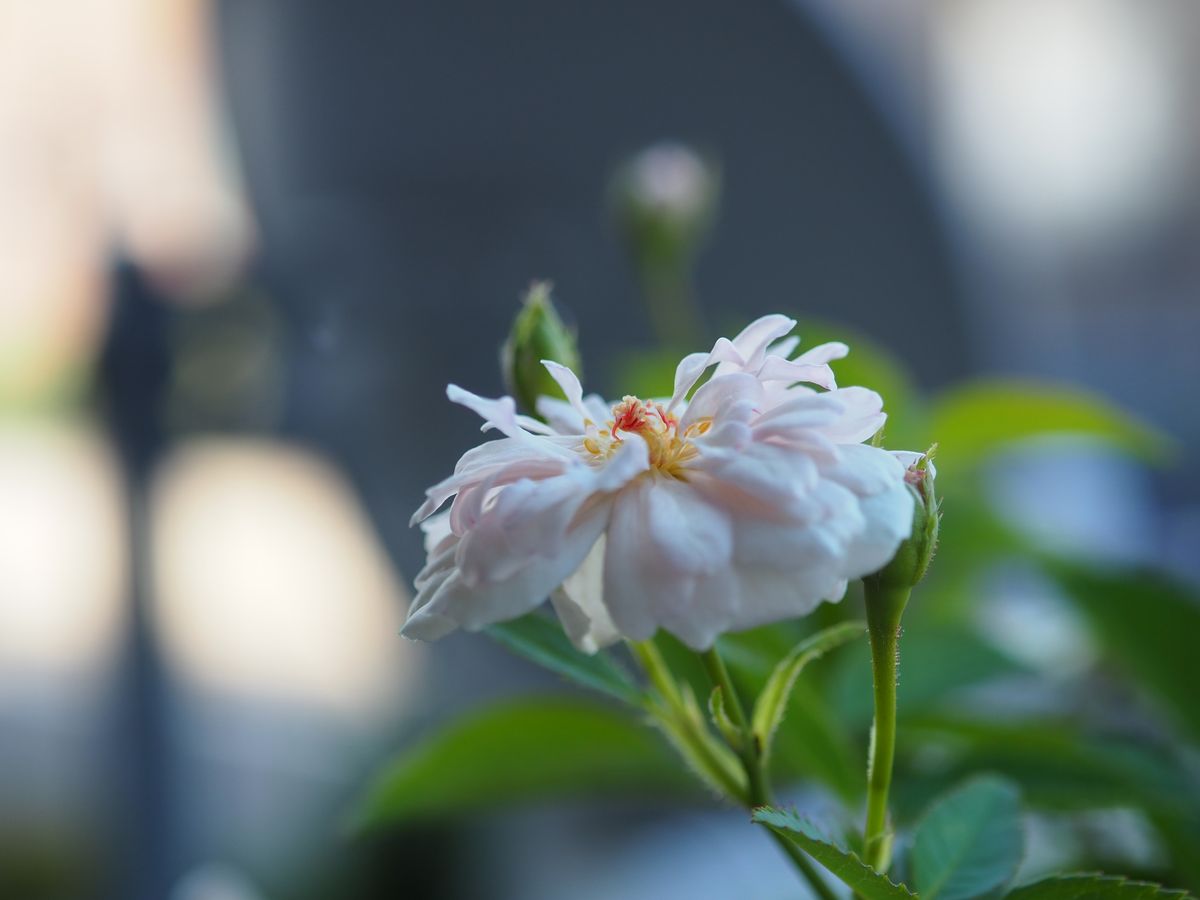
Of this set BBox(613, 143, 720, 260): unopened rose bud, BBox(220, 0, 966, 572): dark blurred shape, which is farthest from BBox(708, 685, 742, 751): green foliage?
BBox(220, 0, 966, 572): dark blurred shape

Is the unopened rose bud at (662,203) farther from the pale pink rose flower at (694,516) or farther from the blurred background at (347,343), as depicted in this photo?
the pale pink rose flower at (694,516)

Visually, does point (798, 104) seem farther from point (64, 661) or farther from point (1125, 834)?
point (64, 661)

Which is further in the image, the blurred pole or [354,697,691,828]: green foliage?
the blurred pole

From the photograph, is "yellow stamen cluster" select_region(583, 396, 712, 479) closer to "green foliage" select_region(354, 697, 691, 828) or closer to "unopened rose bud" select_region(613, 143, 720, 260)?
"green foliage" select_region(354, 697, 691, 828)

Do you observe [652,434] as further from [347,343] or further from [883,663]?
[347,343]

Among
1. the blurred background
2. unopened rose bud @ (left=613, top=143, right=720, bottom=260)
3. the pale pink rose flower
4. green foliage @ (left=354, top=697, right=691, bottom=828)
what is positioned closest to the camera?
the pale pink rose flower

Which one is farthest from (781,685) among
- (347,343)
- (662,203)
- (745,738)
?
(347,343)
